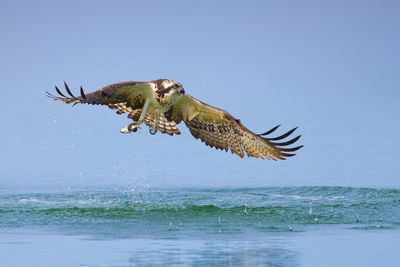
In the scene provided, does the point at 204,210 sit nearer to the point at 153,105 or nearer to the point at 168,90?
the point at 153,105

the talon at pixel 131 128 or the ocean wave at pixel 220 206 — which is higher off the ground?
the talon at pixel 131 128

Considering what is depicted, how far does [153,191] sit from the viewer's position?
17.6 meters

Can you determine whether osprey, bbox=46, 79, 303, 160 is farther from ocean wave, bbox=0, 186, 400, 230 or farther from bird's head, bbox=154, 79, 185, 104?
ocean wave, bbox=0, 186, 400, 230

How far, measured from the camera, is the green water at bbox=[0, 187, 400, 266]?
10086mm

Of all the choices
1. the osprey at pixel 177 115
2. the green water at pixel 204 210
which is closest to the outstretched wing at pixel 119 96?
the osprey at pixel 177 115

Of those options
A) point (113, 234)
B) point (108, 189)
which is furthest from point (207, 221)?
point (108, 189)

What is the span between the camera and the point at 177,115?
49.5ft

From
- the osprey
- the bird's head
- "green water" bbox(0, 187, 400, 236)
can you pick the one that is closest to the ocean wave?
"green water" bbox(0, 187, 400, 236)

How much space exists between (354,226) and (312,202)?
2.99m

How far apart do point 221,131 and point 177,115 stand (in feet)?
2.82

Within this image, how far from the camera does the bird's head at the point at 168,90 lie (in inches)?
552

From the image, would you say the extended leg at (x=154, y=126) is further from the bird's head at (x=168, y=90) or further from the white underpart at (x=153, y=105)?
the bird's head at (x=168, y=90)

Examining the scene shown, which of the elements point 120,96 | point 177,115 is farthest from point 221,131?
point 120,96

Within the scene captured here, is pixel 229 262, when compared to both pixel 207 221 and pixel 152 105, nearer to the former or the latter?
pixel 207 221
